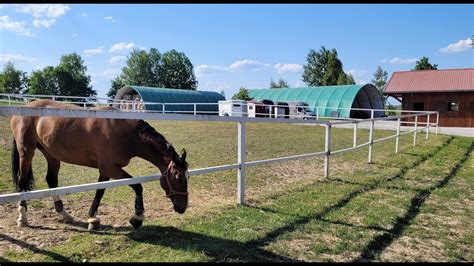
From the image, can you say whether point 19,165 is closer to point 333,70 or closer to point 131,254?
point 131,254

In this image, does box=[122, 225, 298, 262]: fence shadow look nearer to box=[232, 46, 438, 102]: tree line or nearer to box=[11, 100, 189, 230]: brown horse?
box=[11, 100, 189, 230]: brown horse

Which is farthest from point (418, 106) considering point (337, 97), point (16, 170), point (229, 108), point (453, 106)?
point (16, 170)

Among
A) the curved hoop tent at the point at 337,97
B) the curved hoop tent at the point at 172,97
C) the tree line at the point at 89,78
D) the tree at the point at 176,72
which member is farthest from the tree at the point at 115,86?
the curved hoop tent at the point at 337,97

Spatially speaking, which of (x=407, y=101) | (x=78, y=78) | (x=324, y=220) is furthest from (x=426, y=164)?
(x=78, y=78)

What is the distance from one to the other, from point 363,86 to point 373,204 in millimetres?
30236

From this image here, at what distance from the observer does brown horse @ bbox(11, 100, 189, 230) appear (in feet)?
11.8

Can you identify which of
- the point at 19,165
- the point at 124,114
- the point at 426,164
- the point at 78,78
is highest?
the point at 78,78

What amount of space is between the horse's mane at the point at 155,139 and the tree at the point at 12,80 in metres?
74.2

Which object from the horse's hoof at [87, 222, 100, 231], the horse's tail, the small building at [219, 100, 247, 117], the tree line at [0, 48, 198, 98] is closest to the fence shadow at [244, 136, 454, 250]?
the horse's hoof at [87, 222, 100, 231]

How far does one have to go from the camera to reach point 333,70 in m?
61.5

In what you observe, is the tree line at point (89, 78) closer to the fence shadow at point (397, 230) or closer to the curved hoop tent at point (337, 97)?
the curved hoop tent at point (337, 97)

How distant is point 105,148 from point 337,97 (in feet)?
106

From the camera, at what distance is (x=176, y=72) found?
76625mm

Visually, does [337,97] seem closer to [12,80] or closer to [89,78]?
[89,78]
